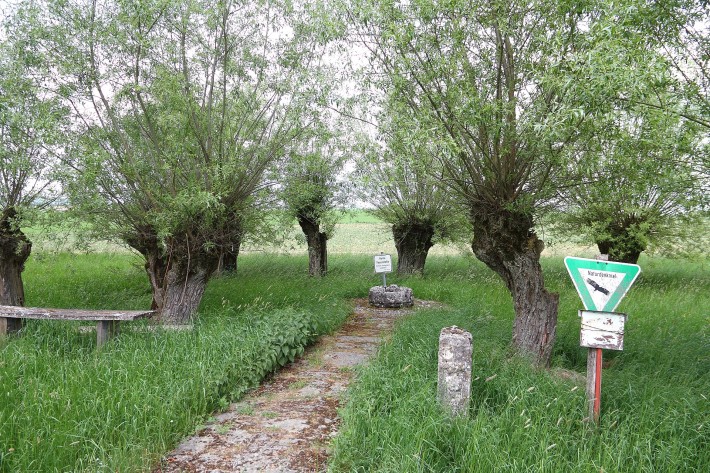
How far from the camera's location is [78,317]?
6.84 m

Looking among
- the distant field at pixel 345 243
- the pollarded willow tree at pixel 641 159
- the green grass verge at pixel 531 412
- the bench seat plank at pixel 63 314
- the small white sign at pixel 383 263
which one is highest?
the pollarded willow tree at pixel 641 159

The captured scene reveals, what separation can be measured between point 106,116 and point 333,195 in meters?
7.73

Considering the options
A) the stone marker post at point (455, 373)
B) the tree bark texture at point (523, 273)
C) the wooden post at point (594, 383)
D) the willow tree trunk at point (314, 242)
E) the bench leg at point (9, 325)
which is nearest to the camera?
the wooden post at point (594, 383)

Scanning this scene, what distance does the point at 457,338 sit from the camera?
4.59 meters

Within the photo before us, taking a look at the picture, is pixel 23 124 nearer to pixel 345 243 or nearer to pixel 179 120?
pixel 179 120

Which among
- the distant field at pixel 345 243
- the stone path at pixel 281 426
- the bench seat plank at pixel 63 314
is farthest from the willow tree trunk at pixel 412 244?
the bench seat plank at pixel 63 314

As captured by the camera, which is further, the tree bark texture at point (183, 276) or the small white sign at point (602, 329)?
the tree bark texture at point (183, 276)

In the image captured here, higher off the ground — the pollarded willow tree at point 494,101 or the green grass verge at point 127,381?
the pollarded willow tree at point 494,101

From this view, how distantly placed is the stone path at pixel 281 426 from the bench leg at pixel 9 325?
12.6ft

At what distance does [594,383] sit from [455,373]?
3.82ft

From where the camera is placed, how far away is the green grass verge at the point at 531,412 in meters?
3.84

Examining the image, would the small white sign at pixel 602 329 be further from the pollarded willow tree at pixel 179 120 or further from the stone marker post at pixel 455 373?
the pollarded willow tree at pixel 179 120

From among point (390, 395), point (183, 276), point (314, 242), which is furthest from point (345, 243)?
point (390, 395)

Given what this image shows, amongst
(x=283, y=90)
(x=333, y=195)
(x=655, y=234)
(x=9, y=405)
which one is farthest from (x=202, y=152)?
(x=655, y=234)
